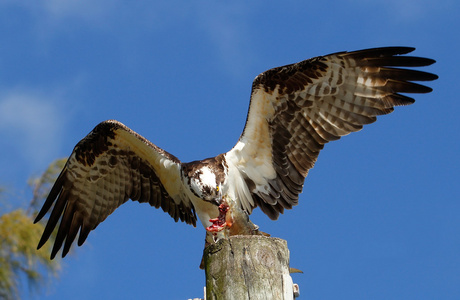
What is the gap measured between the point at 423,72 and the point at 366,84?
2.03 ft

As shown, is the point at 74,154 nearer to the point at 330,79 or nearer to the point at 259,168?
the point at 259,168

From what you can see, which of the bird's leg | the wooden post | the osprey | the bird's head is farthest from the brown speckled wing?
the wooden post

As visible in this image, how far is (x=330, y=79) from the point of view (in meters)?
7.31

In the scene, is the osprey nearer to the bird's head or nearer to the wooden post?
the bird's head

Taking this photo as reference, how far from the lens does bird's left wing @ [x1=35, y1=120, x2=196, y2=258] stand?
772cm

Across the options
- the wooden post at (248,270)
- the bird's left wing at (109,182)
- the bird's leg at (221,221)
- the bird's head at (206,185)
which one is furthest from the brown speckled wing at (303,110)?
the wooden post at (248,270)

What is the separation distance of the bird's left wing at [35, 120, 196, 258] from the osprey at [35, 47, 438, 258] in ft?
0.05

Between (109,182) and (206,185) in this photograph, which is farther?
(109,182)

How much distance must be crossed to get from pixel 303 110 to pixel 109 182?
2594 millimetres

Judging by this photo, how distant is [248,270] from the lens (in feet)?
13.1

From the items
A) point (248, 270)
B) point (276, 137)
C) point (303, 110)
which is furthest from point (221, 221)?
point (248, 270)

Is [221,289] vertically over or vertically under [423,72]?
under

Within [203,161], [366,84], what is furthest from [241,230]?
[366,84]

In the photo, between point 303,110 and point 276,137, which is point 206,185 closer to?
point 276,137
